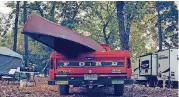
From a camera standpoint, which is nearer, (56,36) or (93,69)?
(56,36)

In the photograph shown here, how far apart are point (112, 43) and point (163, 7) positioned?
36.2 feet

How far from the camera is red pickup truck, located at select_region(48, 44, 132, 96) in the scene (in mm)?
10852

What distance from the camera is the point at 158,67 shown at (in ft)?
75.4

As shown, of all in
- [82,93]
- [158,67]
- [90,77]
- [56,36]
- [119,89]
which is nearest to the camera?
[56,36]

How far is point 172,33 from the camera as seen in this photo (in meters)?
45.1

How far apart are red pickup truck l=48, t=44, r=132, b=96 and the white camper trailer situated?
1075cm

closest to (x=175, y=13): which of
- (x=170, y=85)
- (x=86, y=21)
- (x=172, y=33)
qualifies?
(x=172, y=33)

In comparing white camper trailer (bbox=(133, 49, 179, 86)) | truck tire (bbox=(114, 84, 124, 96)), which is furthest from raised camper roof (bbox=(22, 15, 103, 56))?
white camper trailer (bbox=(133, 49, 179, 86))

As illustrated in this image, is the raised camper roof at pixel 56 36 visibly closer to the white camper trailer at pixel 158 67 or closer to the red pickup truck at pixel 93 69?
the red pickup truck at pixel 93 69

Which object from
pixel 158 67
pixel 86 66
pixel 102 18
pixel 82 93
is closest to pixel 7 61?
pixel 158 67

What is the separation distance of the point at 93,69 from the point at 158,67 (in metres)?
12.9

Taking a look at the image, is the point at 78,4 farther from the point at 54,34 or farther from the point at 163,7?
the point at 54,34

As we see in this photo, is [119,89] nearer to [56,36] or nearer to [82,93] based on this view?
[82,93]

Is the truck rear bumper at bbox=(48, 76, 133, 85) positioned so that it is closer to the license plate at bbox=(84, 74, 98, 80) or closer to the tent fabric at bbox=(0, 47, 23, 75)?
the license plate at bbox=(84, 74, 98, 80)
